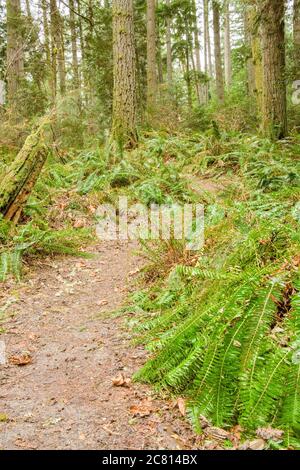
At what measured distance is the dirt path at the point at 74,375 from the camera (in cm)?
238

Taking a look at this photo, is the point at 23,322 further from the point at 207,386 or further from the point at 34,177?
the point at 34,177

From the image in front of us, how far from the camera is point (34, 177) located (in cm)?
614

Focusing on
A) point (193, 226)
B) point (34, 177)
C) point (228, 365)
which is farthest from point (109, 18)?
point (228, 365)

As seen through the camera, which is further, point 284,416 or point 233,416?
point 233,416

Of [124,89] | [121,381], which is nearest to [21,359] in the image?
[121,381]

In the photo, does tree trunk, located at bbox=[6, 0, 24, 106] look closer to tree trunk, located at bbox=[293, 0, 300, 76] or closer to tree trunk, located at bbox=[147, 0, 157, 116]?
tree trunk, located at bbox=[147, 0, 157, 116]

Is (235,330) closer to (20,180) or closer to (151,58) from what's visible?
Result: (20,180)

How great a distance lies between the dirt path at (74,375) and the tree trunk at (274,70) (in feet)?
20.9

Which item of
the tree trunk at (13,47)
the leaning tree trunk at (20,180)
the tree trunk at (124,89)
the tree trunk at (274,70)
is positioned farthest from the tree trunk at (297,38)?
the tree trunk at (13,47)

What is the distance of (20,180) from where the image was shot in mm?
5965

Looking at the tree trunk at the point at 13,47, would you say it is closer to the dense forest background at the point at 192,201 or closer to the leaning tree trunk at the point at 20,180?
the dense forest background at the point at 192,201

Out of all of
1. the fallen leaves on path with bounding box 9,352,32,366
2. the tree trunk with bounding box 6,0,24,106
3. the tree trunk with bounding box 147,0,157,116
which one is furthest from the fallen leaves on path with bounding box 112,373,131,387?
the tree trunk with bounding box 147,0,157,116
